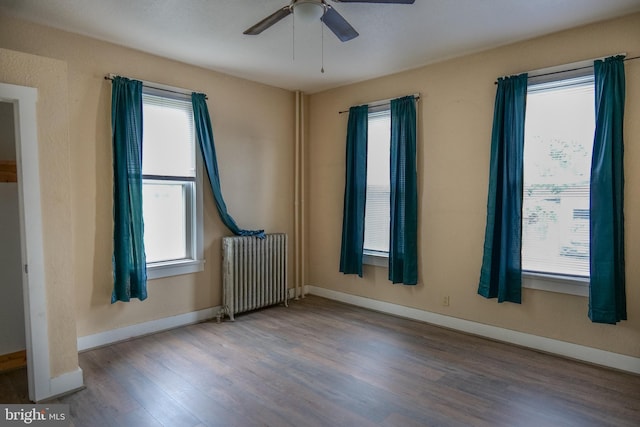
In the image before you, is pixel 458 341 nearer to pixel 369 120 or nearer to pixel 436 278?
pixel 436 278

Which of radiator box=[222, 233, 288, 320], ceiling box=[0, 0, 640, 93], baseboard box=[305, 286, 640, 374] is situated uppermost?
ceiling box=[0, 0, 640, 93]

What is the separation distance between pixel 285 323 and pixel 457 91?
10.2 feet

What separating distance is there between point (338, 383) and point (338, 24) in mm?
2607

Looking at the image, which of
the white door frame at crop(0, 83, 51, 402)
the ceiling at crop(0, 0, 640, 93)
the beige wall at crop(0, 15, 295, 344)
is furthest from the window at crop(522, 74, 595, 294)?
the white door frame at crop(0, 83, 51, 402)

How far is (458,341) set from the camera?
378cm

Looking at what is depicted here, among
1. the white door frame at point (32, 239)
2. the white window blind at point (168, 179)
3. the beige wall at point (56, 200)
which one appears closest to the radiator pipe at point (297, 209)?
the white window blind at point (168, 179)

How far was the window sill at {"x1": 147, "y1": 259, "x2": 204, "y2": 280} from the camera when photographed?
13.0 feet

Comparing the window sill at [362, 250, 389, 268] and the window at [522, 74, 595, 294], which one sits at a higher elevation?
the window at [522, 74, 595, 294]

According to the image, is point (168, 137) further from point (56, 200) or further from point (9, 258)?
point (9, 258)

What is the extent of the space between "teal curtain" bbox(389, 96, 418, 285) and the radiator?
1.44 metres

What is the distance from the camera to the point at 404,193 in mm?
4324

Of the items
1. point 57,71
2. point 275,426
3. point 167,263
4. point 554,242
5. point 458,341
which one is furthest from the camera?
point 167,263

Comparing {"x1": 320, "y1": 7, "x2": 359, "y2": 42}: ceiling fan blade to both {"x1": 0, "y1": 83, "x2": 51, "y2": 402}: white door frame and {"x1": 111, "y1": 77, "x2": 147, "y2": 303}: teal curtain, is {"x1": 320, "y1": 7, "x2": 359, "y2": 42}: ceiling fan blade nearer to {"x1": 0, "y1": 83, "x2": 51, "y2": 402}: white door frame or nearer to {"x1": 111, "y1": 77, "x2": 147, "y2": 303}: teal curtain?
{"x1": 0, "y1": 83, "x2": 51, "y2": 402}: white door frame

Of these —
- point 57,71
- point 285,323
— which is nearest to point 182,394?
point 285,323
